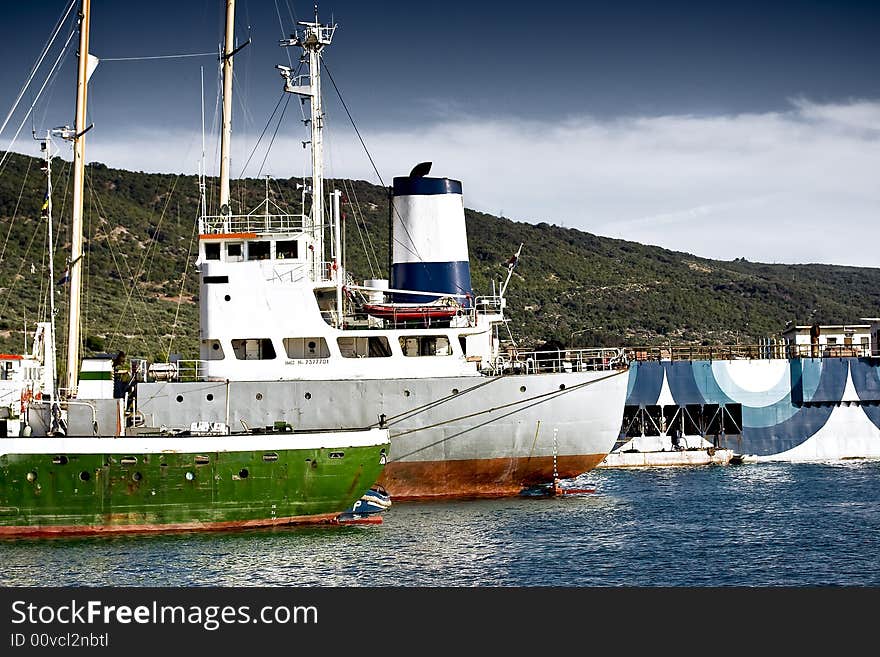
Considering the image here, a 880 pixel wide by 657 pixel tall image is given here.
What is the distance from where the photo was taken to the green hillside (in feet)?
229

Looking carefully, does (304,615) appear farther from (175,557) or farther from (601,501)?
(601,501)

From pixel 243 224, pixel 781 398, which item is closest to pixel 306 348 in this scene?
pixel 243 224

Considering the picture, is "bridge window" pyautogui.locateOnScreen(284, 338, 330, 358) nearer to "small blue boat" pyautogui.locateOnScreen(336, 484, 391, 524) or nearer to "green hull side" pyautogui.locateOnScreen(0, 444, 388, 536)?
"small blue boat" pyautogui.locateOnScreen(336, 484, 391, 524)

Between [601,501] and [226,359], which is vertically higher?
[226,359]

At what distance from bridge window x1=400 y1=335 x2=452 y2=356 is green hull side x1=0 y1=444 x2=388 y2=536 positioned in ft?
20.9

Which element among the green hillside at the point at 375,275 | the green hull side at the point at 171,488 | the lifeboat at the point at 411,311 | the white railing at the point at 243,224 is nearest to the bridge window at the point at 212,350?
the white railing at the point at 243,224

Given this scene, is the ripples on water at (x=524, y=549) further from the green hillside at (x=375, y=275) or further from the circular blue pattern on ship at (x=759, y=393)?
the green hillside at (x=375, y=275)

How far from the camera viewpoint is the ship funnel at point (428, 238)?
35062 mm

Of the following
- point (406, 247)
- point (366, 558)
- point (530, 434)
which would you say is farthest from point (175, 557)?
point (406, 247)

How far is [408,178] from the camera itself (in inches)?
1398

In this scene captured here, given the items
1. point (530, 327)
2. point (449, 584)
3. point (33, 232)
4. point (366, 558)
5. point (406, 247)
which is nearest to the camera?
point (449, 584)

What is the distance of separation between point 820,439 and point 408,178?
62.9 ft

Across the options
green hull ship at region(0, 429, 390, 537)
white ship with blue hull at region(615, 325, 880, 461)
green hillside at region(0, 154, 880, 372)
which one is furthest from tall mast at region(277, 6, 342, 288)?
green hillside at region(0, 154, 880, 372)

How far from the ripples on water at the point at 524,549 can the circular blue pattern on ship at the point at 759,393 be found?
41.0 ft
